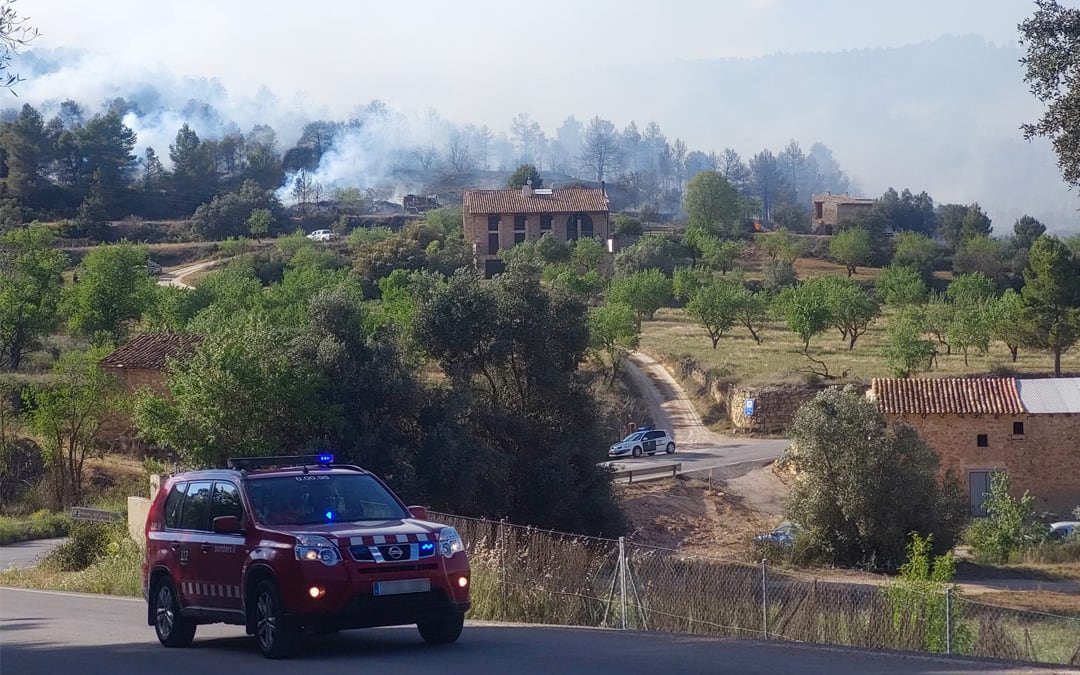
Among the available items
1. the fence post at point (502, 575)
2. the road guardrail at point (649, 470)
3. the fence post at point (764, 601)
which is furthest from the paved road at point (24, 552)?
the road guardrail at point (649, 470)

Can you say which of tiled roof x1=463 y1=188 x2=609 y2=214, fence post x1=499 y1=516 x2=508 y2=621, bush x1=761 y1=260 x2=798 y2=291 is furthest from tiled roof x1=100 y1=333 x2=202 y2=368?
tiled roof x1=463 y1=188 x2=609 y2=214

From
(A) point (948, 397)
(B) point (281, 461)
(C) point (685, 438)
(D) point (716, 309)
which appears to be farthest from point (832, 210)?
(B) point (281, 461)

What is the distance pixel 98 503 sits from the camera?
38.1m

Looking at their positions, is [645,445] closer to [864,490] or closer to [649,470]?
[649,470]

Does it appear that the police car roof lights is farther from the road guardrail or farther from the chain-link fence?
the road guardrail

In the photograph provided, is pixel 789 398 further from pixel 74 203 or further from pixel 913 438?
pixel 74 203

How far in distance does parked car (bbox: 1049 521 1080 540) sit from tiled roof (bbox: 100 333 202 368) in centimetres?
2993

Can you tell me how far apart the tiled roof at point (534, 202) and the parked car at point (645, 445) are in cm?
5431

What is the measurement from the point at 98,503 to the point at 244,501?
29717 millimetres

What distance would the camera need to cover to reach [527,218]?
106 m

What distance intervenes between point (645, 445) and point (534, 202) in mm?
57523

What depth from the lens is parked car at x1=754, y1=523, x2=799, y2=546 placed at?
34.9 metres

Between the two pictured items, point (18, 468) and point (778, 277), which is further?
point (778, 277)

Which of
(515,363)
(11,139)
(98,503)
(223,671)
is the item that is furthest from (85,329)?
(11,139)
